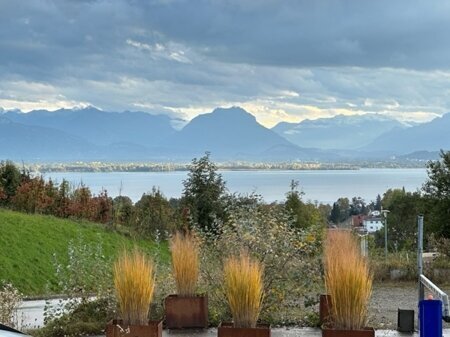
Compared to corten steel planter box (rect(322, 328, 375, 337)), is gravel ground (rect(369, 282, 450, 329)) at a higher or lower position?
lower

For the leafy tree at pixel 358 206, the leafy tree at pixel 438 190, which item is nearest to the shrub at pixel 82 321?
the leafy tree at pixel 438 190

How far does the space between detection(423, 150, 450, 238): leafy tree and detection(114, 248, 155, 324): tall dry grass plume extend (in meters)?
19.9

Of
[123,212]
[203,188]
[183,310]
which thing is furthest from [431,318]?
[123,212]

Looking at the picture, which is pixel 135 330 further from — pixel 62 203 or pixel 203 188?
pixel 62 203

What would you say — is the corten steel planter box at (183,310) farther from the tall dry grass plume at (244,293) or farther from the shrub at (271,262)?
the tall dry grass plume at (244,293)

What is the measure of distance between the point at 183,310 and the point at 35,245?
972cm

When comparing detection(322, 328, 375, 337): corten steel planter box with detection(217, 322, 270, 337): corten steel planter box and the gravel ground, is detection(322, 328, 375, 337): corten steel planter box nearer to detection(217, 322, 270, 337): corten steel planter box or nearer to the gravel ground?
detection(217, 322, 270, 337): corten steel planter box

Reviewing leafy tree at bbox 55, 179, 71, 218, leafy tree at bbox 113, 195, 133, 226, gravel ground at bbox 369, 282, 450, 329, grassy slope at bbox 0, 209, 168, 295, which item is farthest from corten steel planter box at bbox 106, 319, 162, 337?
leafy tree at bbox 113, 195, 133, 226

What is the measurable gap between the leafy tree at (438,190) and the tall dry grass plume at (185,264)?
18691 mm

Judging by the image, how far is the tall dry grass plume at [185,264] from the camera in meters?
6.23

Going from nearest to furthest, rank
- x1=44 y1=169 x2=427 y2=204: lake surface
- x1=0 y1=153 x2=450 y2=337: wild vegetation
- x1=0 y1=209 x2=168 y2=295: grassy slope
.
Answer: x1=0 y1=153 x2=450 y2=337: wild vegetation, x1=0 y1=209 x2=168 y2=295: grassy slope, x1=44 y1=169 x2=427 y2=204: lake surface

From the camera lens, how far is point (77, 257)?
698cm

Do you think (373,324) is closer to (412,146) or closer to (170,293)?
(170,293)

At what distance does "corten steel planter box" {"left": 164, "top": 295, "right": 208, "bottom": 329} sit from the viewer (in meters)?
6.31
